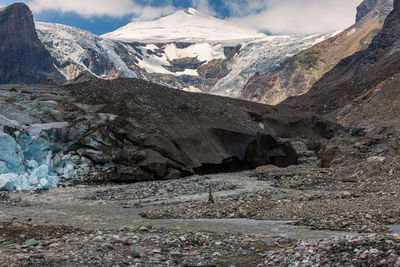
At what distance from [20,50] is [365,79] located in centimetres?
11993

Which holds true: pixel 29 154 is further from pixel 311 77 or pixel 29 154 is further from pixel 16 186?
pixel 311 77

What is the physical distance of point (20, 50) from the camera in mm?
146125

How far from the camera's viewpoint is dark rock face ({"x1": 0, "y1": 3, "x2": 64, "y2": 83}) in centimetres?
14175

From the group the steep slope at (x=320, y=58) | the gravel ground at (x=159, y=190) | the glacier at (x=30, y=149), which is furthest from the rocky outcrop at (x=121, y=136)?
the steep slope at (x=320, y=58)

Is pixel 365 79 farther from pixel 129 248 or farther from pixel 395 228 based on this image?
pixel 129 248

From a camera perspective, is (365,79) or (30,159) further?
(365,79)

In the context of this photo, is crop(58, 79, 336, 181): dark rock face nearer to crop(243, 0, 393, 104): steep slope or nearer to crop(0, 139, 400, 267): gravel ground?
crop(0, 139, 400, 267): gravel ground

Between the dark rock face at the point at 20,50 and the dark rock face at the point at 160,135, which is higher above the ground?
the dark rock face at the point at 20,50

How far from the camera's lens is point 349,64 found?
144125mm

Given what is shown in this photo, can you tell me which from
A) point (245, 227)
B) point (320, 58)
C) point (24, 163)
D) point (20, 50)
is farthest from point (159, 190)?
point (320, 58)

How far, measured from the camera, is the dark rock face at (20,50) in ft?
465

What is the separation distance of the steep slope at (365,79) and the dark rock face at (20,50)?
9812cm

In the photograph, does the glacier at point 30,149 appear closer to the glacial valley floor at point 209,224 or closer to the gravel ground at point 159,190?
the glacial valley floor at point 209,224

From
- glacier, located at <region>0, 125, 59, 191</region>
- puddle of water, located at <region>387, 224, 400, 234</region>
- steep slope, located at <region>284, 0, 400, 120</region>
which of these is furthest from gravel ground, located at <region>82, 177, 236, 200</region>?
steep slope, located at <region>284, 0, 400, 120</region>
